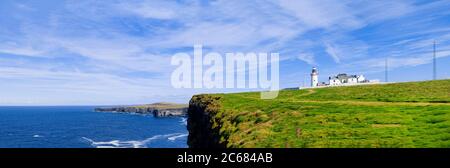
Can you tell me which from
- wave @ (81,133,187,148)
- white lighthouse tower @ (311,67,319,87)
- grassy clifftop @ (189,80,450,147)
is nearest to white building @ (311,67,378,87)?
white lighthouse tower @ (311,67,319,87)

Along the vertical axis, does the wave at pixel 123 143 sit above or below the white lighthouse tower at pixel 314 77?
below

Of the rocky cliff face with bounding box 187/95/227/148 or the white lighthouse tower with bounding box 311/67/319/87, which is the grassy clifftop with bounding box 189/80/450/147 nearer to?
the rocky cliff face with bounding box 187/95/227/148

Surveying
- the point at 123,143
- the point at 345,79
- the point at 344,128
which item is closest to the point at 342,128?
the point at 344,128

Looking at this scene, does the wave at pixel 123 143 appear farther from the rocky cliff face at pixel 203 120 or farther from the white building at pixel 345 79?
the white building at pixel 345 79

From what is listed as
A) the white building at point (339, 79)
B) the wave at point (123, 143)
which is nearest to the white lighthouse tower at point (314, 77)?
the white building at point (339, 79)

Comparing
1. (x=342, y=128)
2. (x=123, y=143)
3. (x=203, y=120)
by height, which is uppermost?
(x=342, y=128)

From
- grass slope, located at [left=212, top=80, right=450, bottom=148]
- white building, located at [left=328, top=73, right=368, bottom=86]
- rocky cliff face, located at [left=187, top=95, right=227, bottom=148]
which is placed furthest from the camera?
white building, located at [left=328, top=73, right=368, bottom=86]

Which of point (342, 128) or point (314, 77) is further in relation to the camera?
point (314, 77)

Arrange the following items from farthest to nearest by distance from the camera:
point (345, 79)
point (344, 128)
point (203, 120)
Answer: point (345, 79)
point (203, 120)
point (344, 128)

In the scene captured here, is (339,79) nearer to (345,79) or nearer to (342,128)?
(345,79)

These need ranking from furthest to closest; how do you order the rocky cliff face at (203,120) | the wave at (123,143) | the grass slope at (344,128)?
the wave at (123,143) → the rocky cliff face at (203,120) → the grass slope at (344,128)

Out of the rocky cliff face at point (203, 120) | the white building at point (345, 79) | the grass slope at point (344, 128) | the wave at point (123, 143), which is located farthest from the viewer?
the white building at point (345, 79)
